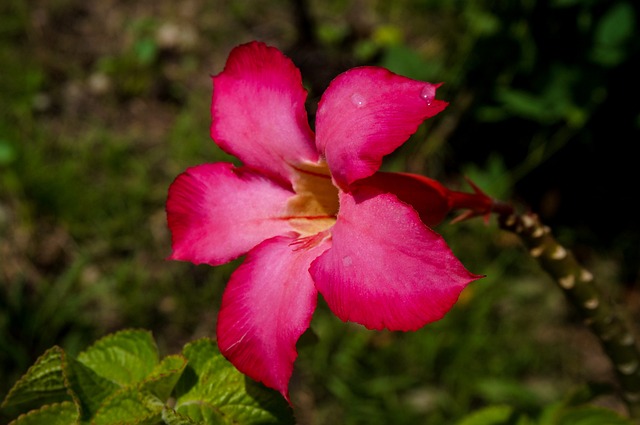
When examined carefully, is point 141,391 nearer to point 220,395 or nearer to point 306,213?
point 220,395

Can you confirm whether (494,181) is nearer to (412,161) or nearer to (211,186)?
(412,161)

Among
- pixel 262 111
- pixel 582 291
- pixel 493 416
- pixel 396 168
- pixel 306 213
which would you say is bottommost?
pixel 493 416

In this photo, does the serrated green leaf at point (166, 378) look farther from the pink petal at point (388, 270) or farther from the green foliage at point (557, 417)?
the green foliage at point (557, 417)

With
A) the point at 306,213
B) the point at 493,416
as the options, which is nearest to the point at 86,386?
the point at 306,213

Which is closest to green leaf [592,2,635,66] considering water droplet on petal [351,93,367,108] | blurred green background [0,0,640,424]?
Answer: blurred green background [0,0,640,424]

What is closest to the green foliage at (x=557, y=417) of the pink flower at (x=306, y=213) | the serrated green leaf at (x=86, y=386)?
the pink flower at (x=306, y=213)

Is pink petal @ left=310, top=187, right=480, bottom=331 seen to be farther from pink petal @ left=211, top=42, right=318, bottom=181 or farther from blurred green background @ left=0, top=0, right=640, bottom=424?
blurred green background @ left=0, top=0, right=640, bottom=424
